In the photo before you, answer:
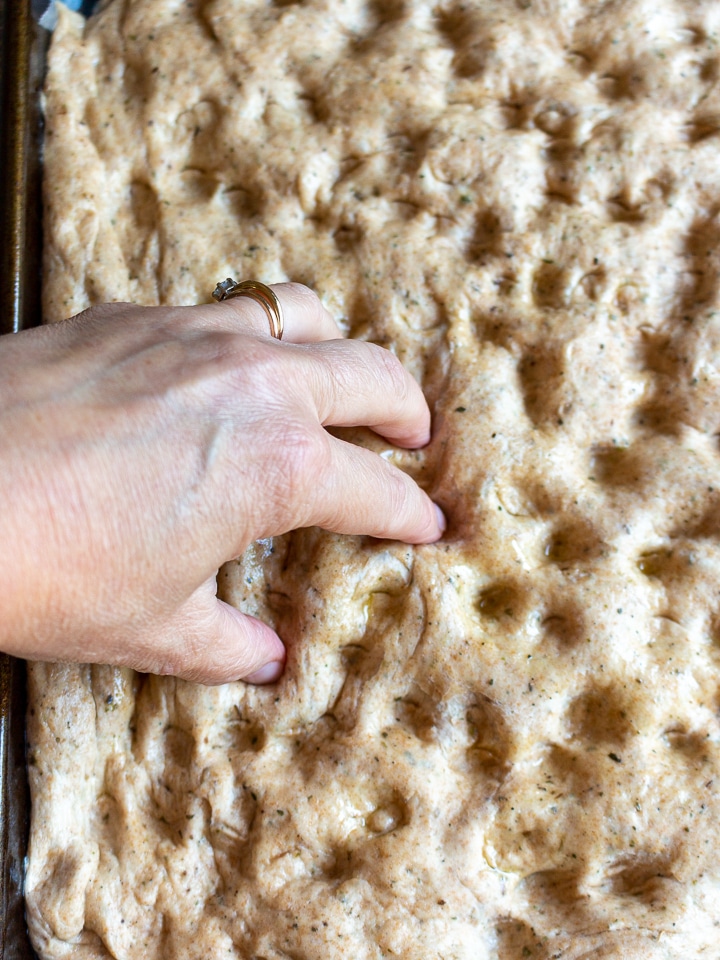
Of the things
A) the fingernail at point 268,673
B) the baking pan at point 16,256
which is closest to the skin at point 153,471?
the fingernail at point 268,673

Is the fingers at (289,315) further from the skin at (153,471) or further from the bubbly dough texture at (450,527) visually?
the bubbly dough texture at (450,527)

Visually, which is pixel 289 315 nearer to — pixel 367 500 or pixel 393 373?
pixel 393 373

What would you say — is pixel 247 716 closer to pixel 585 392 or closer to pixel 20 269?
pixel 585 392

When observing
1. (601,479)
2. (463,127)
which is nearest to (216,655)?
(601,479)

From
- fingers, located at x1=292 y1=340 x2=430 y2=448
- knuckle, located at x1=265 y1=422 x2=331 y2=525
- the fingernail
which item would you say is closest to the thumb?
the fingernail

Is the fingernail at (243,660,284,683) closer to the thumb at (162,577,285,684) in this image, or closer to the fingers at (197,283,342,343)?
the thumb at (162,577,285,684)
